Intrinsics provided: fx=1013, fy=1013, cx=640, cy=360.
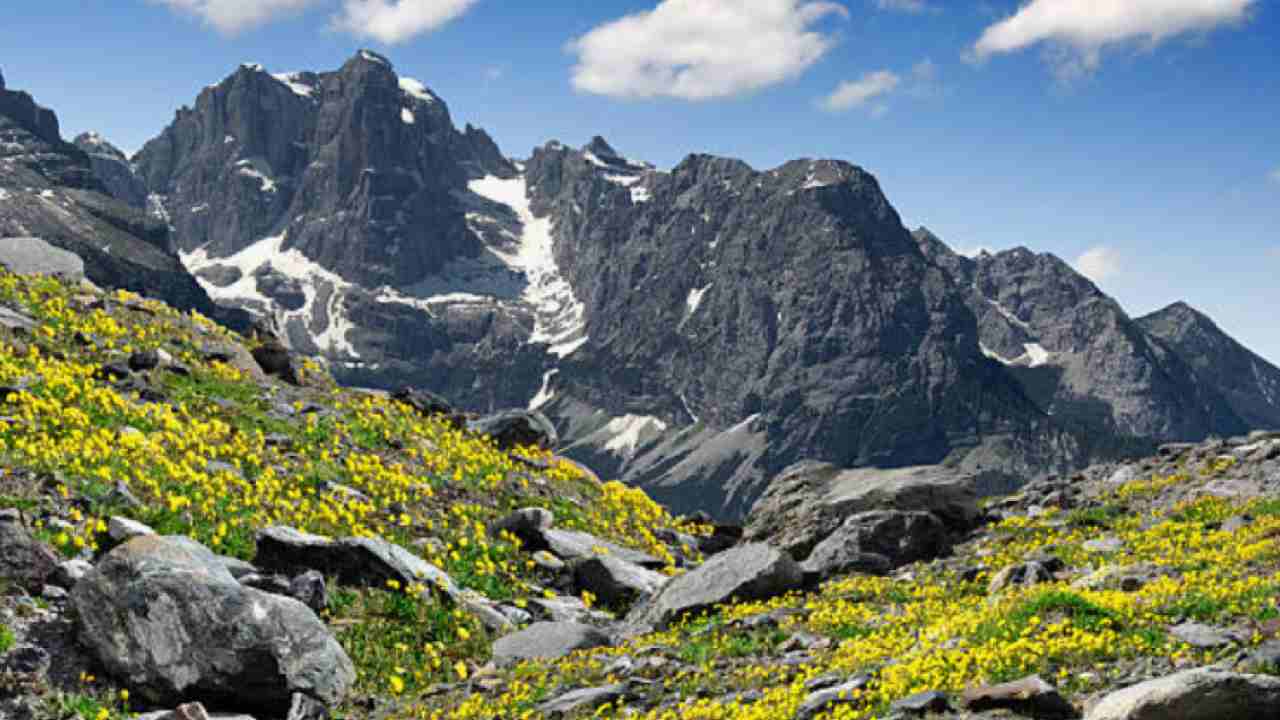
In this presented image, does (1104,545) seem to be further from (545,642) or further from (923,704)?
(923,704)

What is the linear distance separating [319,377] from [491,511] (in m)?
10.8

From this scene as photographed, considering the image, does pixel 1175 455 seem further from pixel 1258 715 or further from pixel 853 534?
pixel 1258 715

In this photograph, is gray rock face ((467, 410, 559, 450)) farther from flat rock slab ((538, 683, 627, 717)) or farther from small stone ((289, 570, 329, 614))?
flat rock slab ((538, 683, 627, 717))

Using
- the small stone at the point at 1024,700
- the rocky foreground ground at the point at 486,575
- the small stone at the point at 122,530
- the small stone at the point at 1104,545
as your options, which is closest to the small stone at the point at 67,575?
the rocky foreground ground at the point at 486,575

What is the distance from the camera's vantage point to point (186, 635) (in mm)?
12242

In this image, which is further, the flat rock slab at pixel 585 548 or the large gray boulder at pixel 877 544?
the large gray boulder at pixel 877 544

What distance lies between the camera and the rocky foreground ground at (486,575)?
1134cm

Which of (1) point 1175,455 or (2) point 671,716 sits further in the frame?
(1) point 1175,455

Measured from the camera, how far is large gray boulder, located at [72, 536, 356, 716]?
1212cm

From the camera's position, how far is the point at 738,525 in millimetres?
32312

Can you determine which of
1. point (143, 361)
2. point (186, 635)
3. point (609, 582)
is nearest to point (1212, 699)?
point (186, 635)

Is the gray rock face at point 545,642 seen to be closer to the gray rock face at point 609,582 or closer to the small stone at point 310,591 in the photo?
the small stone at point 310,591

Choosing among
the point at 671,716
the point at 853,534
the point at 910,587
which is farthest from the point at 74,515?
the point at 853,534

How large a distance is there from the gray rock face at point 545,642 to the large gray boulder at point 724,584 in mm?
1817
